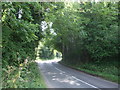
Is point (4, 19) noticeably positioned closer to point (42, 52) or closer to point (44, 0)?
point (44, 0)

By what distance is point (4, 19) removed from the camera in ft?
17.0

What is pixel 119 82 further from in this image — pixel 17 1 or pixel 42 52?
pixel 42 52

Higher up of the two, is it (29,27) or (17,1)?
(17,1)

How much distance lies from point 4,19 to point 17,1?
36.4 inches

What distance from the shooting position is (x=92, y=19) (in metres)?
21.5

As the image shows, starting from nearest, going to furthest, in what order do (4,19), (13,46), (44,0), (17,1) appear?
(4,19) < (17,1) < (13,46) < (44,0)

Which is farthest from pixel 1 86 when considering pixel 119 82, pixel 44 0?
pixel 119 82

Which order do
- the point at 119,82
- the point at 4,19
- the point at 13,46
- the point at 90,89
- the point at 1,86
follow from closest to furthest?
the point at 1,86 → the point at 4,19 → the point at 13,46 → the point at 90,89 → the point at 119,82

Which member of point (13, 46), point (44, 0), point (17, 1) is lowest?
point (13, 46)

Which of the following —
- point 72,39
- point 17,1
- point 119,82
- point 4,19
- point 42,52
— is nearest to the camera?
point 4,19

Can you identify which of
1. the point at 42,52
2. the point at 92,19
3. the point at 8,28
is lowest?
the point at 42,52

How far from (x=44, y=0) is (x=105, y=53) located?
48.7ft

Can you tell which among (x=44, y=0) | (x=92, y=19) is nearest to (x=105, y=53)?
(x=92, y=19)

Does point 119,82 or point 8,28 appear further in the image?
point 119,82
